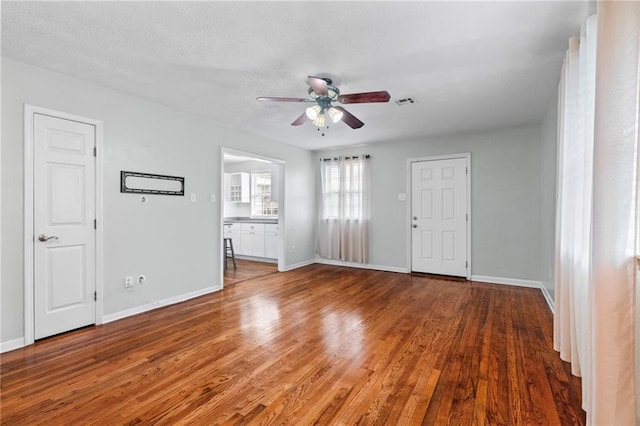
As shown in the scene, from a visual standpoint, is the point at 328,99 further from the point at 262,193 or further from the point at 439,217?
Answer: the point at 262,193

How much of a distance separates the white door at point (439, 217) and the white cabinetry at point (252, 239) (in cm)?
339

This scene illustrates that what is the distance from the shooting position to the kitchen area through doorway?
21.0ft

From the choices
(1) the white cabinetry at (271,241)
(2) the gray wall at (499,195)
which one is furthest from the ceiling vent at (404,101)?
(1) the white cabinetry at (271,241)

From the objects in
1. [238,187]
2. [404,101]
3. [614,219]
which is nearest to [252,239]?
[238,187]

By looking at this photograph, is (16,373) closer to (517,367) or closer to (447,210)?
(517,367)

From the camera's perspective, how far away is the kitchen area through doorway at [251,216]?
6.40m

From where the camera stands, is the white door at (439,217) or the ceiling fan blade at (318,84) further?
the white door at (439,217)

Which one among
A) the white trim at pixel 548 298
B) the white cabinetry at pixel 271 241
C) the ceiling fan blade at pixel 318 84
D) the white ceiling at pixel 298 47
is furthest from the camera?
the white cabinetry at pixel 271 241

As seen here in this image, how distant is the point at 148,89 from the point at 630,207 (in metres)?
4.01

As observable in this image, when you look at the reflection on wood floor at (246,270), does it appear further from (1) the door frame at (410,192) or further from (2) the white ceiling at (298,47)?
(2) the white ceiling at (298,47)

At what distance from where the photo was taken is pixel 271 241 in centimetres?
681

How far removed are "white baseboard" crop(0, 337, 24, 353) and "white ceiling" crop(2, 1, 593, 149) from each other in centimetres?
246

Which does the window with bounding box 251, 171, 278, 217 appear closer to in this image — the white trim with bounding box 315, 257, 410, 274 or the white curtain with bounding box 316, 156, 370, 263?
the white curtain with bounding box 316, 156, 370, 263

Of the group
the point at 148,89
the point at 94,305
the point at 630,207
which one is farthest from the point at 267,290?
the point at 630,207
